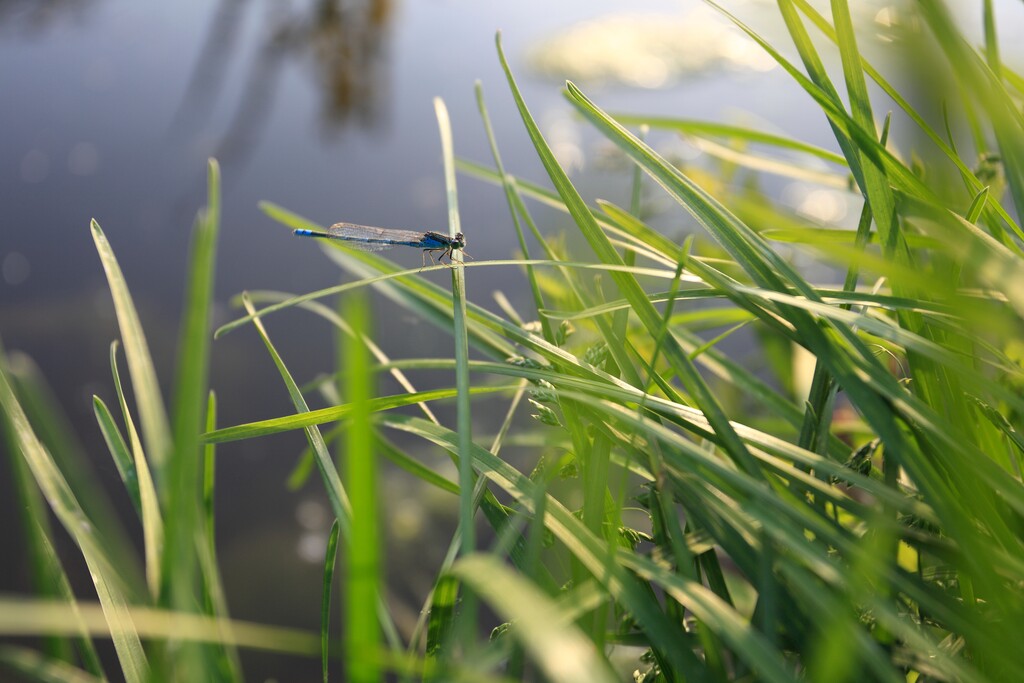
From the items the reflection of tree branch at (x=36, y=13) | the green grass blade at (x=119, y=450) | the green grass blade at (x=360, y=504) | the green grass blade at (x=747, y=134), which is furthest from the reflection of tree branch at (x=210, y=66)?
the green grass blade at (x=360, y=504)

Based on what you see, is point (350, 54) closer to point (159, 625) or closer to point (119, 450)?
point (119, 450)

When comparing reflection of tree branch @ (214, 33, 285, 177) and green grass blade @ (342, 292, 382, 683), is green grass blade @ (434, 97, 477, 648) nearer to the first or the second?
green grass blade @ (342, 292, 382, 683)

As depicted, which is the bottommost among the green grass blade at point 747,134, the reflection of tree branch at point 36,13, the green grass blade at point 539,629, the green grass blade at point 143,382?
Result: the green grass blade at point 539,629

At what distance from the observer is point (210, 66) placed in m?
2.40

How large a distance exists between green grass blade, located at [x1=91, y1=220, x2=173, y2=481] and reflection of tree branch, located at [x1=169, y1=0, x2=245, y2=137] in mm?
1873

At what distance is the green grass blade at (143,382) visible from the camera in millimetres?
362

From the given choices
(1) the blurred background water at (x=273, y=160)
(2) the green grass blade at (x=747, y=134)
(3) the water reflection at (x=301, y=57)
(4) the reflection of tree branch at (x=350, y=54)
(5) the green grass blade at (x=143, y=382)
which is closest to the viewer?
(5) the green grass blade at (x=143, y=382)

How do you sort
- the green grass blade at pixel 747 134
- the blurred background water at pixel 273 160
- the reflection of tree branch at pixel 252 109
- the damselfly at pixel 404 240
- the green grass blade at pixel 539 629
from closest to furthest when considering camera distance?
the green grass blade at pixel 539 629
the green grass blade at pixel 747 134
the damselfly at pixel 404 240
the blurred background water at pixel 273 160
the reflection of tree branch at pixel 252 109

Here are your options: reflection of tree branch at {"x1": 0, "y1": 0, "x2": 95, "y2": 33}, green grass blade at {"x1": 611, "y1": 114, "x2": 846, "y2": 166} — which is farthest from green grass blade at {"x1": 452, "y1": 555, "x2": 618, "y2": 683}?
reflection of tree branch at {"x1": 0, "y1": 0, "x2": 95, "y2": 33}

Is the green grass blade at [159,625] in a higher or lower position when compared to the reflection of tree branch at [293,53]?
lower

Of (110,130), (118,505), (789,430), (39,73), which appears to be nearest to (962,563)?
(789,430)

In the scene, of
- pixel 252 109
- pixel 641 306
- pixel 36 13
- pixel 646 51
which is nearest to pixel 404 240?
pixel 641 306

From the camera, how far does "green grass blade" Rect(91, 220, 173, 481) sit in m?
0.36

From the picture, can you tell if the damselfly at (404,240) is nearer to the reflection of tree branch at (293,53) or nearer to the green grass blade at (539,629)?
the green grass blade at (539,629)
